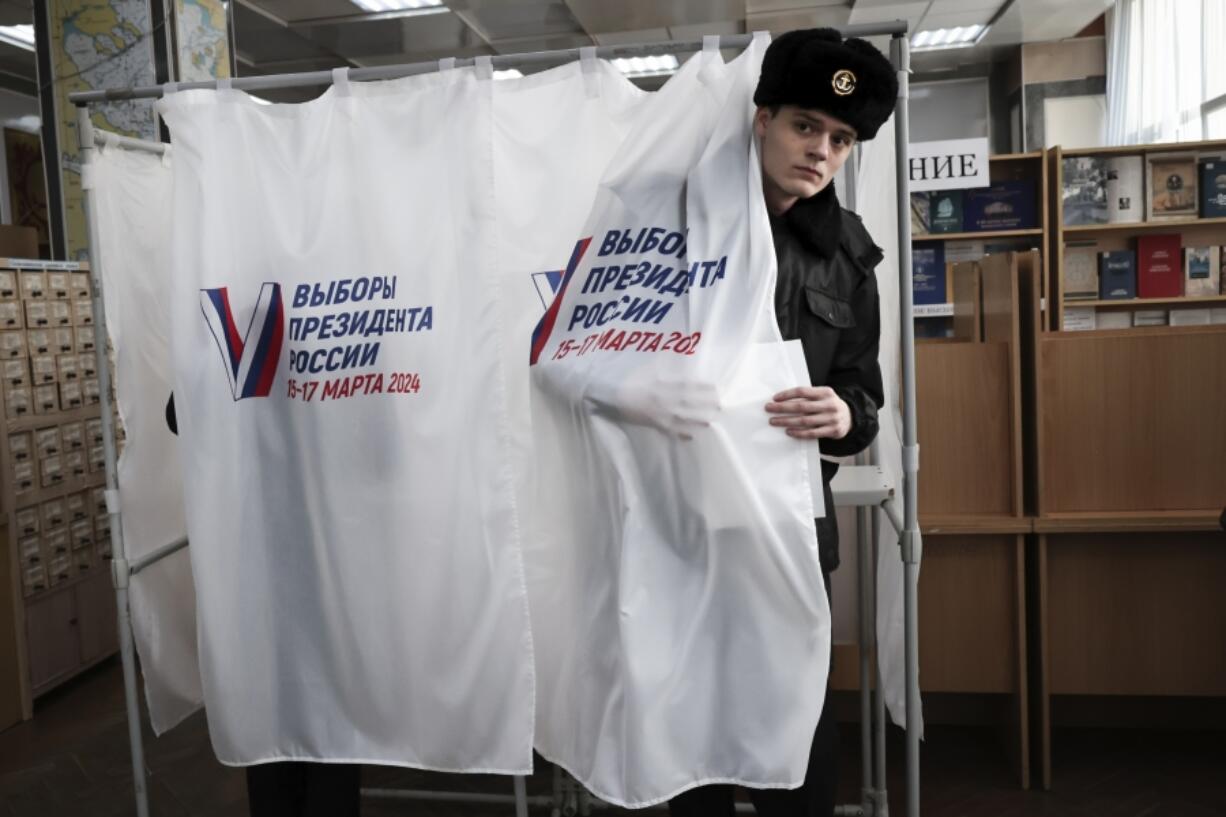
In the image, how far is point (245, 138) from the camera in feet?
6.30

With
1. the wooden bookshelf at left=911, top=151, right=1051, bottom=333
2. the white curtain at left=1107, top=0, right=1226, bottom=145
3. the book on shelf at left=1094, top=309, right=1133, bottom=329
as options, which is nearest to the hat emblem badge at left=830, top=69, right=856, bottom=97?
the wooden bookshelf at left=911, top=151, right=1051, bottom=333

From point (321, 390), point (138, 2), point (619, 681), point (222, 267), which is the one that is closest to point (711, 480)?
point (619, 681)

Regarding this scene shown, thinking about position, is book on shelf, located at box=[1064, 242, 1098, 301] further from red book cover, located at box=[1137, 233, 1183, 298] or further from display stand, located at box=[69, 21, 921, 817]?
display stand, located at box=[69, 21, 921, 817]

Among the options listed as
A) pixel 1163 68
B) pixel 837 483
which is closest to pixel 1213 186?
pixel 1163 68

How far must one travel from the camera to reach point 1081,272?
6.40 m

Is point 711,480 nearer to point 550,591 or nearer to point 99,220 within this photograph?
point 550,591

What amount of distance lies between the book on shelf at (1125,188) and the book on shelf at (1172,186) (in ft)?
0.16

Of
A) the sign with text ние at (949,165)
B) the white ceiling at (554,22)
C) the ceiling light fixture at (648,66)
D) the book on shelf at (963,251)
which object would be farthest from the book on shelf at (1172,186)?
the ceiling light fixture at (648,66)

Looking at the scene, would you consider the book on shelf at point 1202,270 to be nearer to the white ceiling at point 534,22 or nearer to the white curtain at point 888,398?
the white ceiling at point 534,22

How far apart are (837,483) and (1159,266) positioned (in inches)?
202

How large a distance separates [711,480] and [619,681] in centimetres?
36

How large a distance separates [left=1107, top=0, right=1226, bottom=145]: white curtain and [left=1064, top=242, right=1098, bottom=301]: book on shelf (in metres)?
1.13

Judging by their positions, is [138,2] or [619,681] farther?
[138,2]

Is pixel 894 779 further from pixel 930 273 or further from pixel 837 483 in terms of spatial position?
pixel 930 273
